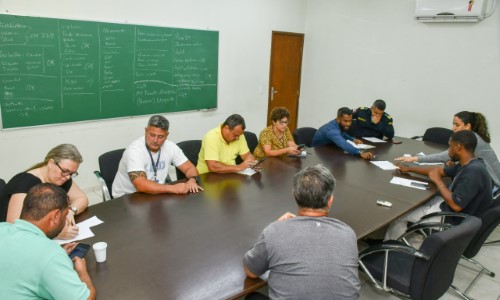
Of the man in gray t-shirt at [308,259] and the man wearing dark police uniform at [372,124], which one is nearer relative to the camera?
the man in gray t-shirt at [308,259]

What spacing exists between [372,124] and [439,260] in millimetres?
3226

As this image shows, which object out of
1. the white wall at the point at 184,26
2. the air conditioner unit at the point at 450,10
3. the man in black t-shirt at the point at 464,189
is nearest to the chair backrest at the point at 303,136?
the white wall at the point at 184,26

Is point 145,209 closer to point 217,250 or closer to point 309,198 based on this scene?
point 217,250

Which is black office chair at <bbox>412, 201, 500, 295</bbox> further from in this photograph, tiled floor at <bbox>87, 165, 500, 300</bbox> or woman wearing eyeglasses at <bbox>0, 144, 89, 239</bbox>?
woman wearing eyeglasses at <bbox>0, 144, 89, 239</bbox>

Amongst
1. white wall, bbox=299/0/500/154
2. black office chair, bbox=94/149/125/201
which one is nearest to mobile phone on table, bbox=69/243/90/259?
black office chair, bbox=94/149/125/201

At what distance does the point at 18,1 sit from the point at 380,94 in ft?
17.3

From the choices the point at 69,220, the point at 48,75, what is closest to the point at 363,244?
the point at 69,220

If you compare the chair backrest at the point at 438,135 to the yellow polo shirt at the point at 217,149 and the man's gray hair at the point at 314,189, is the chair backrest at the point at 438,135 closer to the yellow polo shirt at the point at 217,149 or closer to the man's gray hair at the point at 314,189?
the yellow polo shirt at the point at 217,149

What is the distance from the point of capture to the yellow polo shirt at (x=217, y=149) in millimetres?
3262

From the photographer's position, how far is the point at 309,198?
1650mm

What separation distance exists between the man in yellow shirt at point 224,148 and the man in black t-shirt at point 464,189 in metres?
1.52

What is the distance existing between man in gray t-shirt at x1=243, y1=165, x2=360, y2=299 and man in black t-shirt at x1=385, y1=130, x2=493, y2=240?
61.3 inches

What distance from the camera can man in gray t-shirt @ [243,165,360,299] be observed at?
1.46 meters

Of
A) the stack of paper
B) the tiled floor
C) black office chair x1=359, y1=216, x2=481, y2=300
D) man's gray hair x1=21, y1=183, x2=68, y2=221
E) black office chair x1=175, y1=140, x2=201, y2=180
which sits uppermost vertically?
man's gray hair x1=21, y1=183, x2=68, y2=221
